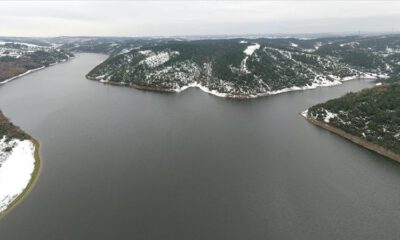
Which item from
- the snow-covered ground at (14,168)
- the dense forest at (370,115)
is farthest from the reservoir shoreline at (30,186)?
the dense forest at (370,115)

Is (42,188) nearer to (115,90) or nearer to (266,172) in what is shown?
(266,172)

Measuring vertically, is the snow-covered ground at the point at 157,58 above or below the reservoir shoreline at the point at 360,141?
above

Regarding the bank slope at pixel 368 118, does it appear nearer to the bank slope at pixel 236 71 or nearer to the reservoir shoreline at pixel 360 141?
the reservoir shoreline at pixel 360 141

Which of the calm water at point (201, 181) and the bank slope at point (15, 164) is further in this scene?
the bank slope at point (15, 164)

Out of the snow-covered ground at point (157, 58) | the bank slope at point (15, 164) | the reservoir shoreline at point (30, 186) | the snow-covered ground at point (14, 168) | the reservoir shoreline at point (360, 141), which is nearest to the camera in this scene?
the reservoir shoreline at point (30, 186)

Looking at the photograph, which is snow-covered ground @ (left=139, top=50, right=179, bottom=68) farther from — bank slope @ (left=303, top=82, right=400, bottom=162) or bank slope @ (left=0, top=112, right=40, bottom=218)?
bank slope @ (left=303, top=82, right=400, bottom=162)

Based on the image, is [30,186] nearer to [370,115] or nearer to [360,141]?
[360,141]
